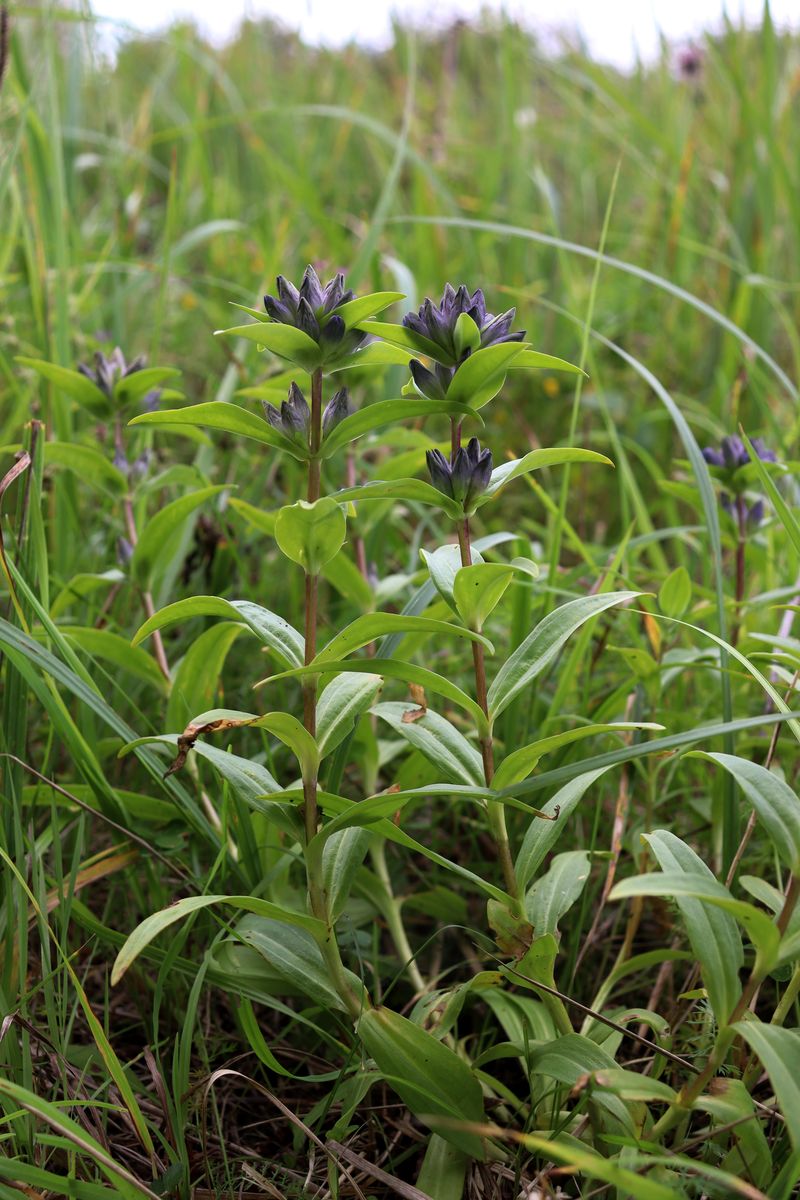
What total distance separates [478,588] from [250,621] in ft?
0.80

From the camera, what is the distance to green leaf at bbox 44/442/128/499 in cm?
142

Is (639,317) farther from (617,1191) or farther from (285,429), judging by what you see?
(617,1191)

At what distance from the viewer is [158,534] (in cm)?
139

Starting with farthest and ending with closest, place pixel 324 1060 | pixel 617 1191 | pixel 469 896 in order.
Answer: pixel 469 896 → pixel 324 1060 → pixel 617 1191

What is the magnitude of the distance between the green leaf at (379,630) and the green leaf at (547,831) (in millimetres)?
198

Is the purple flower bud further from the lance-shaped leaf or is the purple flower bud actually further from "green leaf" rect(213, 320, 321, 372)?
the lance-shaped leaf

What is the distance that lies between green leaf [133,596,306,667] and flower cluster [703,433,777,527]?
82cm

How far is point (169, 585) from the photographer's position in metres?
1.69

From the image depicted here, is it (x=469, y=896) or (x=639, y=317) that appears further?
(x=639, y=317)

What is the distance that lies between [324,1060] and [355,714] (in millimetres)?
487

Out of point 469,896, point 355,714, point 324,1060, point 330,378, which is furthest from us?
point 330,378

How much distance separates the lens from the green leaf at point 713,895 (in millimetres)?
765

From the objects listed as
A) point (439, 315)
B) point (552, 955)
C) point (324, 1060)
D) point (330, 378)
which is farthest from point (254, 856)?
point (330, 378)

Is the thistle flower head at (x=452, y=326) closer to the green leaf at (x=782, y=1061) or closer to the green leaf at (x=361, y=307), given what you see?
the green leaf at (x=361, y=307)
